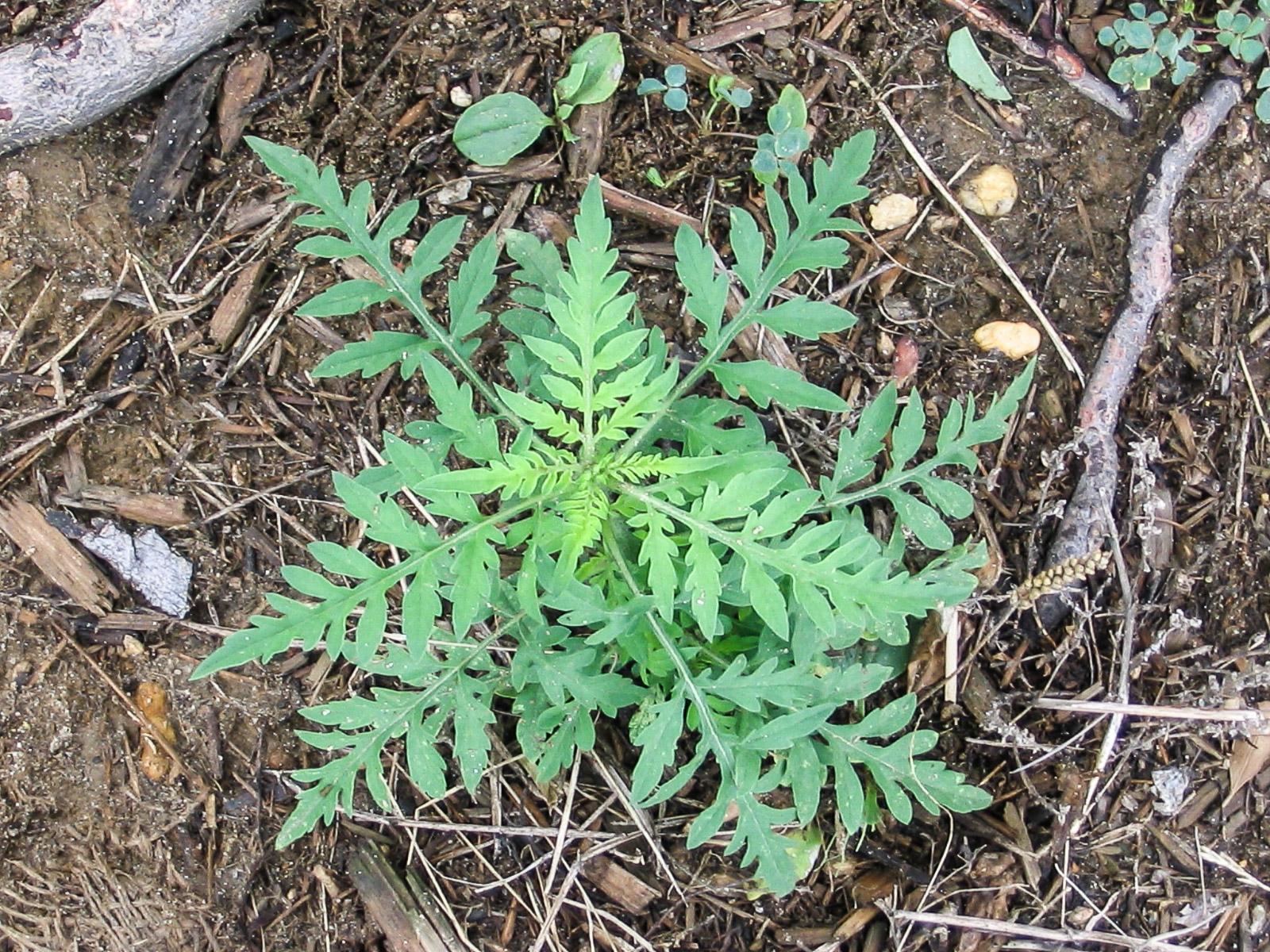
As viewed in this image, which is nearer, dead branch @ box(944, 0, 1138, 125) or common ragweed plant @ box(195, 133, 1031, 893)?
common ragweed plant @ box(195, 133, 1031, 893)

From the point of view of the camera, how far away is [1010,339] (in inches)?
148

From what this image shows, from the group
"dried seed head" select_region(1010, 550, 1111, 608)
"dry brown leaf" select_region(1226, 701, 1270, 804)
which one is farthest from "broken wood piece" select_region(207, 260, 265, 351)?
"dry brown leaf" select_region(1226, 701, 1270, 804)

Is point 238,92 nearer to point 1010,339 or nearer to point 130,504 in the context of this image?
point 130,504

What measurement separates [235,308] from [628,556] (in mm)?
1566

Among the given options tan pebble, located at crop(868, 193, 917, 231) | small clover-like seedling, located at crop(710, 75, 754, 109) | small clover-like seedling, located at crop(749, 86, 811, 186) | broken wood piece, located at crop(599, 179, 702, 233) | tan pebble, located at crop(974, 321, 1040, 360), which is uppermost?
small clover-like seedling, located at crop(710, 75, 754, 109)

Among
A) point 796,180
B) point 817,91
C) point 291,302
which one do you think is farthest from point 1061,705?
point 291,302

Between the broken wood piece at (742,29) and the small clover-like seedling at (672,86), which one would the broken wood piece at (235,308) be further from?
the broken wood piece at (742,29)

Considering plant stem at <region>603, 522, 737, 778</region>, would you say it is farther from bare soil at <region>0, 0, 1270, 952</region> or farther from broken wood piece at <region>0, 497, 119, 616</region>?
broken wood piece at <region>0, 497, 119, 616</region>

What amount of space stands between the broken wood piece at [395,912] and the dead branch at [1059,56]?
3459 mm

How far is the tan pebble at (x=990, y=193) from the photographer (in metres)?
3.85

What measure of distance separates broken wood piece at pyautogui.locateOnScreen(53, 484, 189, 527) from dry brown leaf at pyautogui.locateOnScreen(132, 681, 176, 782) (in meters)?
0.53

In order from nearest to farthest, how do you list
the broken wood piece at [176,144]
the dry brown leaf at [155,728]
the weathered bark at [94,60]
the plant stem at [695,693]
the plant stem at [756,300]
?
the plant stem at [695,693], the plant stem at [756,300], the weathered bark at [94,60], the dry brown leaf at [155,728], the broken wood piece at [176,144]

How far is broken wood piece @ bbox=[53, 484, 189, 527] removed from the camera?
11.9ft

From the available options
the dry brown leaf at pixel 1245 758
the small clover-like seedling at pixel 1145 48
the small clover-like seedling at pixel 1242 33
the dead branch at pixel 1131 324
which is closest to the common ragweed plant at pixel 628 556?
the dead branch at pixel 1131 324
